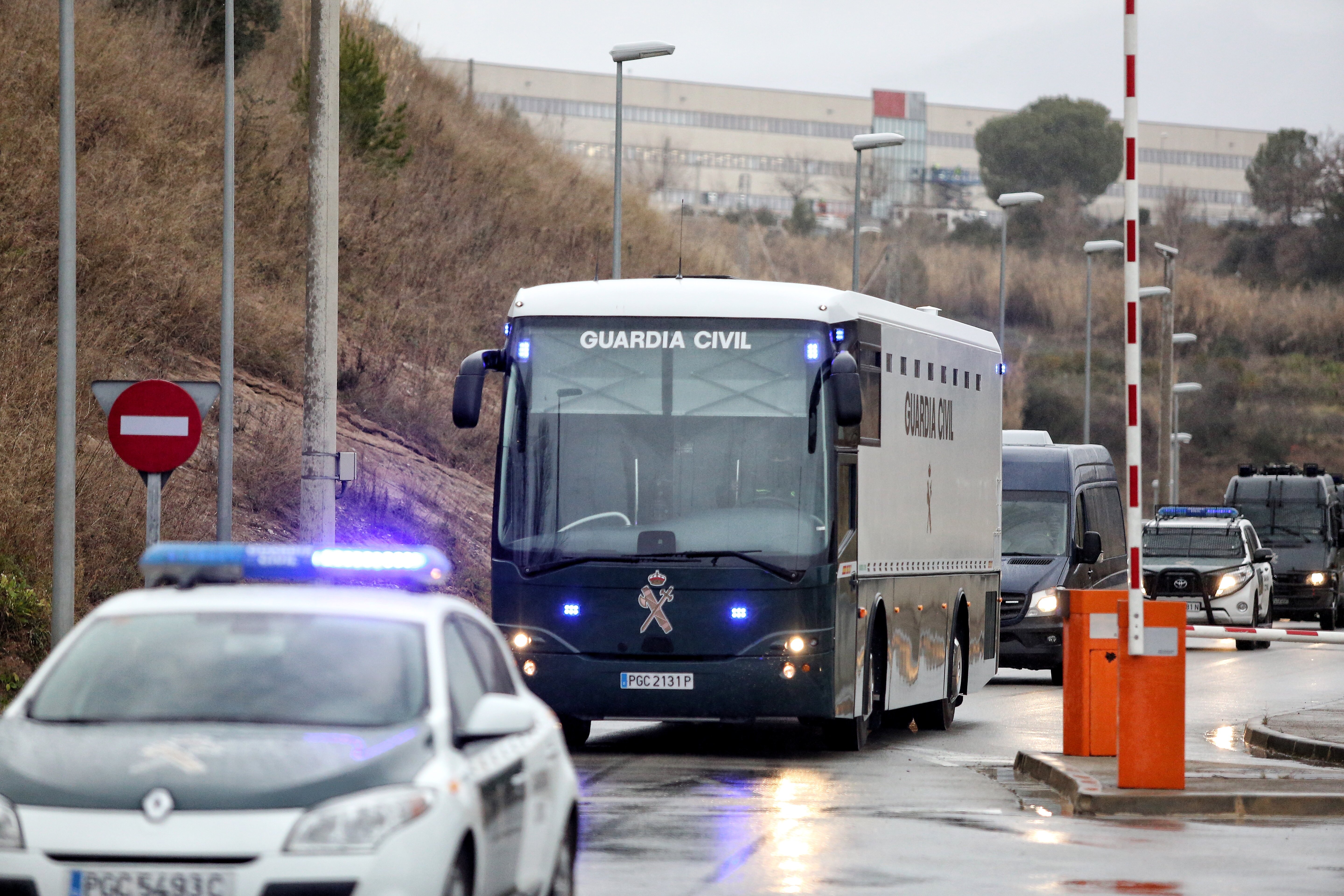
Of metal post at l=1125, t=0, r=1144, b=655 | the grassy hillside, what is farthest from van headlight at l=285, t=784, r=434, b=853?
the grassy hillside

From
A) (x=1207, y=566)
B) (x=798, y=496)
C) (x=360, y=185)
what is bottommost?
(x=1207, y=566)

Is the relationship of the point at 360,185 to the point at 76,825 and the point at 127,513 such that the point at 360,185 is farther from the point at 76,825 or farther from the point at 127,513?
the point at 76,825

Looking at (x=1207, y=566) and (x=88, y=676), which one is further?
(x=1207, y=566)

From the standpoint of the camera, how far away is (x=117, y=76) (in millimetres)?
37312

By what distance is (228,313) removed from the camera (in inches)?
950

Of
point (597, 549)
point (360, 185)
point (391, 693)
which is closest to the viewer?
point (391, 693)

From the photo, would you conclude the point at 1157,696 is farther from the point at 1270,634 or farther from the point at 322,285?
the point at 1270,634

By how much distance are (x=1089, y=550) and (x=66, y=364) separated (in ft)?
43.5

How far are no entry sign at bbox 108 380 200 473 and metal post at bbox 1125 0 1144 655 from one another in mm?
5992

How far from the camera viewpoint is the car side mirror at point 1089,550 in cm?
2495

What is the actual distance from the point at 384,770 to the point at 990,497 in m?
14.8

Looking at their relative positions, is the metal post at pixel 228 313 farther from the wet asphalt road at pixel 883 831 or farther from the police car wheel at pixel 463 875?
the police car wheel at pixel 463 875

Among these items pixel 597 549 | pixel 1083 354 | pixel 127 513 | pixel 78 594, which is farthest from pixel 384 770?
pixel 1083 354

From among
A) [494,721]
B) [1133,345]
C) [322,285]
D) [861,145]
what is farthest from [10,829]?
[861,145]
